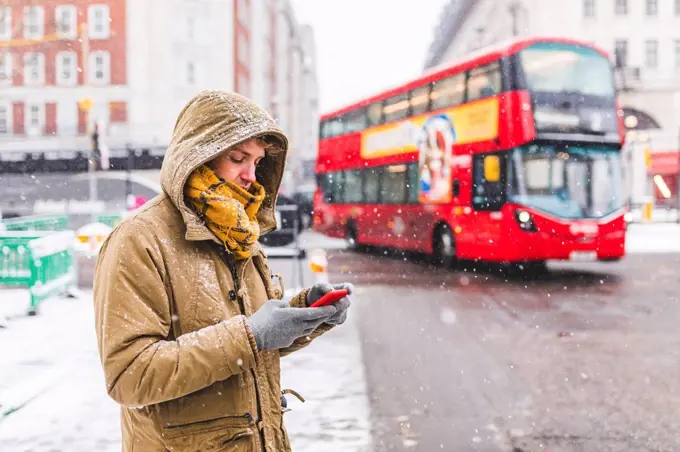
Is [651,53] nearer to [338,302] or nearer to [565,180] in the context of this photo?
[565,180]

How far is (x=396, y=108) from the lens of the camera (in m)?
17.8

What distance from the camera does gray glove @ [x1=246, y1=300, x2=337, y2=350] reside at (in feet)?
6.29

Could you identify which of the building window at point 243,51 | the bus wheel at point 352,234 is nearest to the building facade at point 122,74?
the building window at point 243,51

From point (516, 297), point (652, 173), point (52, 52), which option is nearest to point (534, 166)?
point (516, 297)

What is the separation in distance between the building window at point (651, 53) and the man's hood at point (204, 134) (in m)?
42.7

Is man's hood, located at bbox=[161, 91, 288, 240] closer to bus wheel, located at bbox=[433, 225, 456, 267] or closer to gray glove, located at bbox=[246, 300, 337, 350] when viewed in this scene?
gray glove, located at bbox=[246, 300, 337, 350]

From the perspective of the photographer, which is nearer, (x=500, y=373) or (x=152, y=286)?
(x=152, y=286)

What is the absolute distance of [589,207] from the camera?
1344 centimetres

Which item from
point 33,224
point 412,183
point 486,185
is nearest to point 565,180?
point 486,185

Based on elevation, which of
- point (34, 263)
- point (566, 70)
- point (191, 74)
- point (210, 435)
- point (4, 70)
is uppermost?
point (191, 74)

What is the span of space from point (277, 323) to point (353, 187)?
715 inches

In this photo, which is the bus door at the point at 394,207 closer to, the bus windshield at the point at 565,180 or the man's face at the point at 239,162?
the bus windshield at the point at 565,180

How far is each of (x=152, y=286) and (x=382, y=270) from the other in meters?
14.0

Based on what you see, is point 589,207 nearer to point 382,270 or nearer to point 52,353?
point 382,270
